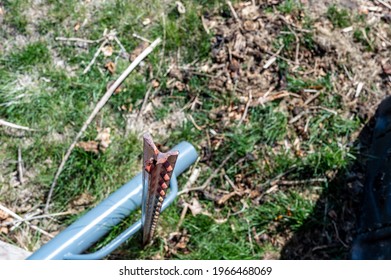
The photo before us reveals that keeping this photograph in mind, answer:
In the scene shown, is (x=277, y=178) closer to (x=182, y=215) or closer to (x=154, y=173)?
(x=182, y=215)

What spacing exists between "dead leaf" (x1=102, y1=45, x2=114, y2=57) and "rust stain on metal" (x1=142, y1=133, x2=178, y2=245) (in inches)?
52.0

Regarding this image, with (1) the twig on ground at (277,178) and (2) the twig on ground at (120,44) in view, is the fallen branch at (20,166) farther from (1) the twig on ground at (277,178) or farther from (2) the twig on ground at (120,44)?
(1) the twig on ground at (277,178)

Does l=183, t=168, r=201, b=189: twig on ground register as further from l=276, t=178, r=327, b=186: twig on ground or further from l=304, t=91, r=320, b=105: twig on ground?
l=304, t=91, r=320, b=105: twig on ground

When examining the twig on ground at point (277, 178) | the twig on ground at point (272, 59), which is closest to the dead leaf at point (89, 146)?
the twig on ground at point (277, 178)

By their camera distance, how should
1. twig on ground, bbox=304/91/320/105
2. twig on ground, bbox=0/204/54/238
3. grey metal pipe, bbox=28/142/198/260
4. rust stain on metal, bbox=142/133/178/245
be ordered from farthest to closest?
twig on ground, bbox=304/91/320/105
twig on ground, bbox=0/204/54/238
grey metal pipe, bbox=28/142/198/260
rust stain on metal, bbox=142/133/178/245

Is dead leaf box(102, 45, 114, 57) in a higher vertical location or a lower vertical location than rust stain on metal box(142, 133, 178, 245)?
lower

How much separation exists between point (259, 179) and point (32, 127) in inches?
45.9

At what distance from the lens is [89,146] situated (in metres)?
3.34

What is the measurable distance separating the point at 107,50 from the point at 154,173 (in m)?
1.72

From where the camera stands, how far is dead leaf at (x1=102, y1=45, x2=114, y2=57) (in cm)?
358

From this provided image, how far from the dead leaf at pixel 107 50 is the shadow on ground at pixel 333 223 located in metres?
1.33

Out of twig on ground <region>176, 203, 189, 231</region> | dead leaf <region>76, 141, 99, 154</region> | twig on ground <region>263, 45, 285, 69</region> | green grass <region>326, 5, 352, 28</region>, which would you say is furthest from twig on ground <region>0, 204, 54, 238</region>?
green grass <region>326, 5, 352, 28</region>

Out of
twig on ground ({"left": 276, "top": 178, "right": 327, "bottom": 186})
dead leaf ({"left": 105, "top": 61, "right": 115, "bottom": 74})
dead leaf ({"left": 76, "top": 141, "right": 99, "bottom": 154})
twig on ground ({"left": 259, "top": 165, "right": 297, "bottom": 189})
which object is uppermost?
dead leaf ({"left": 105, "top": 61, "right": 115, "bottom": 74})

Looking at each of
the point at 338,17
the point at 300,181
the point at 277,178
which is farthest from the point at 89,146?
the point at 338,17
